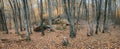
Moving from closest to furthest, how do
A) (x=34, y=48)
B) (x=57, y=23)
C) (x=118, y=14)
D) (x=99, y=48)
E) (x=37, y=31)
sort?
1. (x=99, y=48)
2. (x=34, y=48)
3. (x=37, y=31)
4. (x=57, y=23)
5. (x=118, y=14)

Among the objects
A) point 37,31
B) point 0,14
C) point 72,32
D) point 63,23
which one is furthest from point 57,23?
point 72,32

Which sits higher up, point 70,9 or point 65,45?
point 70,9

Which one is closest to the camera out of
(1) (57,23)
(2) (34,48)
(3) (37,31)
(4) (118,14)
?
(2) (34,48)

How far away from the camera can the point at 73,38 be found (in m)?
17.4

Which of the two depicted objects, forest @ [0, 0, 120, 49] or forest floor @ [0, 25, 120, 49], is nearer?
forest floor @ [0, 25, 120, 49]

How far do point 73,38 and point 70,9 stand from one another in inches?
106

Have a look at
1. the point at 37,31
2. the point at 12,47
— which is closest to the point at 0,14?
the point at 37,31

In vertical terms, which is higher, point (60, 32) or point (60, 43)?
point (60, 43)

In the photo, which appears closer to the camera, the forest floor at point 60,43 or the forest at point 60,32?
the forest floor at point 60,43

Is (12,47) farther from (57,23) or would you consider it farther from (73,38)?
(57,23)

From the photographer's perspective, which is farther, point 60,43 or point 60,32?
point 60,32

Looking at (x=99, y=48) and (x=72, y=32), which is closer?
(x=99, y=48)

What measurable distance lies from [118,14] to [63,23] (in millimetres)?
19808

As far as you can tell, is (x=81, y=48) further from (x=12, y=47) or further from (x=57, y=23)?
(x=57, y=23)
